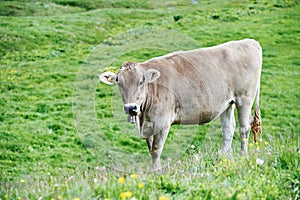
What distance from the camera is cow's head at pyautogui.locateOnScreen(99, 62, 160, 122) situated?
27.4 ft

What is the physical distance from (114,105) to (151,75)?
2.15 metres

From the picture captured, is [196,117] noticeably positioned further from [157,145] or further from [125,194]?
[125,194]

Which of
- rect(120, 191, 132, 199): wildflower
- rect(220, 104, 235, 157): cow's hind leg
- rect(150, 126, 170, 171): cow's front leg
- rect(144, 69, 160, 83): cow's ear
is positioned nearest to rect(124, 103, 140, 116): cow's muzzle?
rect(144, 69, 160, 83): cow's ear

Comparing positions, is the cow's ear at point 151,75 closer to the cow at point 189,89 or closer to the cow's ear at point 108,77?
the cow at point 189,89

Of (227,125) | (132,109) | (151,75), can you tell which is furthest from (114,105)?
(132,109)

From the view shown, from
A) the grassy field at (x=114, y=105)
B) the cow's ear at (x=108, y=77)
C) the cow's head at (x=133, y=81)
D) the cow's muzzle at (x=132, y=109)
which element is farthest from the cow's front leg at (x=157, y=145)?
the cow's ear at (x=108, y=77)

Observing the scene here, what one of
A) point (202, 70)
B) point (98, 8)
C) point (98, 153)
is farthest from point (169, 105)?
point (98, 8)

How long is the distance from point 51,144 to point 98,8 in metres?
22.9

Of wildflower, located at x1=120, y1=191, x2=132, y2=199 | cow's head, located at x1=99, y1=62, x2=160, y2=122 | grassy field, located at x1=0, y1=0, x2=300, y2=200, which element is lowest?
grassy field, located at x1=0, y1=0, x2=300, y2=200

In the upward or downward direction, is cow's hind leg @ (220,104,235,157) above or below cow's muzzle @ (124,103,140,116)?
below

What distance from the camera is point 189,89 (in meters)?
9.38

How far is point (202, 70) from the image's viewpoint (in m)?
9.66

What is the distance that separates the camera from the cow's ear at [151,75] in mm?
8570

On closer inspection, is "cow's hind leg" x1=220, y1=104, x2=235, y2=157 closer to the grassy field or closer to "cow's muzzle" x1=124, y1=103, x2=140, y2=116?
the grassy field
